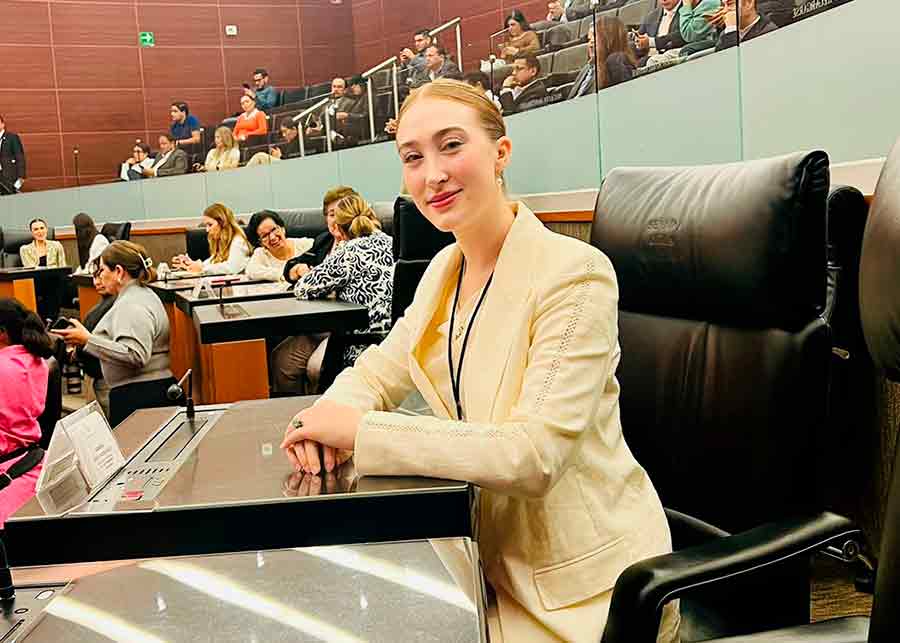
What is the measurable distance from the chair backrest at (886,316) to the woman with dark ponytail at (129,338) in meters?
3.63

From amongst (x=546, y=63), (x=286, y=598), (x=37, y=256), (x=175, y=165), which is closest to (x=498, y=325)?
(x=286, y=598)

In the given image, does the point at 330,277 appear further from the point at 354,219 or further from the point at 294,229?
the point at 294,229

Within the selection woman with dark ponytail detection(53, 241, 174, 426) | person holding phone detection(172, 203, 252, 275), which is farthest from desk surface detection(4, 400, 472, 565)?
person holding phone detection(172, 203, 252, 275)

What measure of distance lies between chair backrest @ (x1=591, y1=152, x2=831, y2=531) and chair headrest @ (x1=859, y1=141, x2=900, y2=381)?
488 mm

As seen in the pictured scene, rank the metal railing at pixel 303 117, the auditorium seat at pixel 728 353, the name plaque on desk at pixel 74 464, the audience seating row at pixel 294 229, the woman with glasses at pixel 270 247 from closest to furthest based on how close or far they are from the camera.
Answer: the name plaque on desk at pixel 74 464 < the auditorium seat at pixel 728 353 < the woman with glasses at pixel 270 247 < the audience seating row at pixel 294 229 < the metal railing at pixel 303 117

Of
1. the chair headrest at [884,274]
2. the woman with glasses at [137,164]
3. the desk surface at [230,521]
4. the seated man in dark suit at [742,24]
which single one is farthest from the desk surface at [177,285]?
the woman with glasses at [137,164]

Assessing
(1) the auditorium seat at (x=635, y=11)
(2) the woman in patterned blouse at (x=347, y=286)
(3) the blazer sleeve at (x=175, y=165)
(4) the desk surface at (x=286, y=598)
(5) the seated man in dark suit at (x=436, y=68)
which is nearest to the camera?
(4) the desk surface at (x=286, y=598)

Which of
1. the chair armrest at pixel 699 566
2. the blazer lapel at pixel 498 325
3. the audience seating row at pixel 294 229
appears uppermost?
the audience seating row at pixel 294 229

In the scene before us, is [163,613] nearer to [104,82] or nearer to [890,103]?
[890,103]

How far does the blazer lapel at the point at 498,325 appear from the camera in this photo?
129cm

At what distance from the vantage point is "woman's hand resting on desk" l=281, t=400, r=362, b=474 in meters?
1.15

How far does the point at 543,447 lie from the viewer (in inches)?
46.0

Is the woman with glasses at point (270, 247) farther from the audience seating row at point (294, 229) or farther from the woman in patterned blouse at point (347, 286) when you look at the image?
the woman in patterned blouse at point (347, 286)

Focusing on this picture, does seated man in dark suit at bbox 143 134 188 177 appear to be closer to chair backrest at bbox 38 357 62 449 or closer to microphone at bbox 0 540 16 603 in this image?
chair backrest at bbox 38 357 62 449
